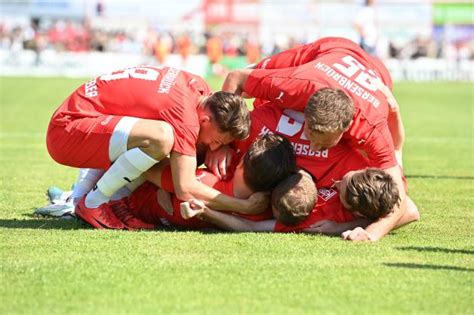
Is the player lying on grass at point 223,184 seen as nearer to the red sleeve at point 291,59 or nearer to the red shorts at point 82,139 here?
the red shorts at point 82,139

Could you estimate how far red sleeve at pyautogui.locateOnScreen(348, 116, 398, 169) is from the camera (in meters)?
6.98

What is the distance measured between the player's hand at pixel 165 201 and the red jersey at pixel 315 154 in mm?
707

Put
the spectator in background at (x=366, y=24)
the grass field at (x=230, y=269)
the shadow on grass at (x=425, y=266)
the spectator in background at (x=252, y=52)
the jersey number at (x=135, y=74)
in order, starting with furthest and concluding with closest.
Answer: the spectator in background at (x=252, y=52) → the spectator in background at (x=366, y=24) → the jersey number at (x=135, y=74) → the shadow on grass at (x=425, y=266) → the grass field at (x=230, y=269)

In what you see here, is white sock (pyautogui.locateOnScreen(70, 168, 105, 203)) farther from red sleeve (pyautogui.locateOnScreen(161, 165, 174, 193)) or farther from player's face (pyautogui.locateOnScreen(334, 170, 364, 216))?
player's face (pyautogui.locateOnScreen(334, 170, 364, 216))

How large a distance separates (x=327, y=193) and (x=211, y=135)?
104 cm

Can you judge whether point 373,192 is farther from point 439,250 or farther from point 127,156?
point 127,156

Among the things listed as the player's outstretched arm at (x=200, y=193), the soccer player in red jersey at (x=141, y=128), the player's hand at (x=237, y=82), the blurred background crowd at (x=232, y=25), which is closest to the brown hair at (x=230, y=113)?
the soccer player in red jersey at (x=141, y=128)

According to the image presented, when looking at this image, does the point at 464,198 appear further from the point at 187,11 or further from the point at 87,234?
the point at 187,11

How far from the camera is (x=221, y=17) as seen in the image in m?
49.0

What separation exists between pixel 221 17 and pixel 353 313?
4507 cm

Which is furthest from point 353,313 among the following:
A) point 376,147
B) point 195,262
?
point 376,147

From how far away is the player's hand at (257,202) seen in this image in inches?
277

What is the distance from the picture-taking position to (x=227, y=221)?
23.3 feet

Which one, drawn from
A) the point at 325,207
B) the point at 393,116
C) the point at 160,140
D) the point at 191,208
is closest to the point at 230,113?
the point at 160,140
